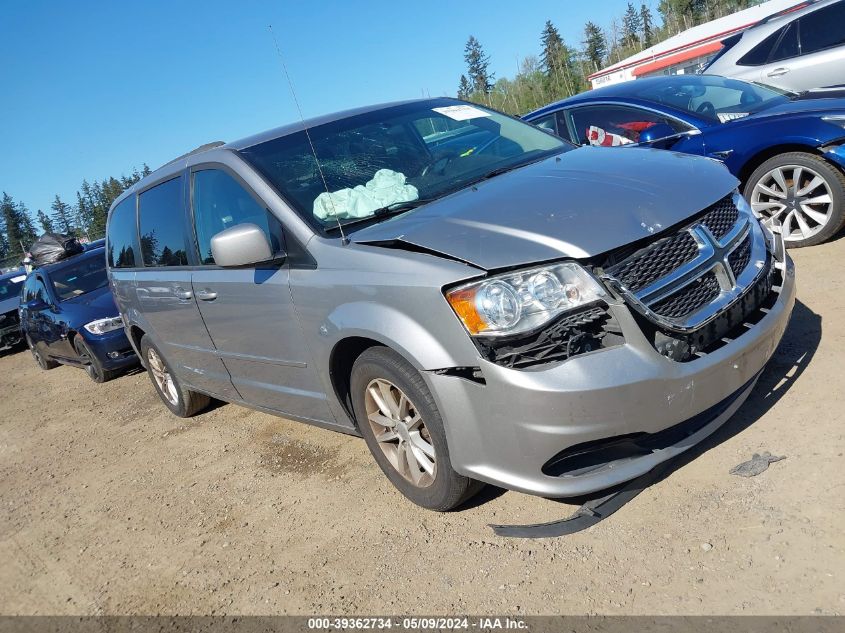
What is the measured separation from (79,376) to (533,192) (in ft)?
28.1

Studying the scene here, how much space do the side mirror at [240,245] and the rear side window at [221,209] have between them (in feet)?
0.56

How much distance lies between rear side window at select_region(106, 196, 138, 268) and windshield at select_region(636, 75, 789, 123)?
4.44 meters

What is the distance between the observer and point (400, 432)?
10.3ft

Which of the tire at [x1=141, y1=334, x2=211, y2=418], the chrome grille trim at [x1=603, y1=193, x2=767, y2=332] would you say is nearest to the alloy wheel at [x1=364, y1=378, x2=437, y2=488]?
the chrome grille trim at [x1=603, y1=193, x2=767, y2=332]

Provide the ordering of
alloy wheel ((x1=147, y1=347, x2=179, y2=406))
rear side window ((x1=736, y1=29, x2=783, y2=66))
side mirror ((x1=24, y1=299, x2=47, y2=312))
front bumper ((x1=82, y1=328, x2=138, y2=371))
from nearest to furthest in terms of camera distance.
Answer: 1. alloy wheel ((x1=147, y1=347, x2=179, y2=406))
2. rear side window ((x1=736, y1=29, x2=783, y2=66))
3. front bumper ((x1=82, y1=328, x2=138, y2=371))
4. side mirror ((x1=24, y1=299, x2=47, y2=312))

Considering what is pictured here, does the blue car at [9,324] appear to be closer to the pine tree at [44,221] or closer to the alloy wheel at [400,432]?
the alloy wheel at [400,432]

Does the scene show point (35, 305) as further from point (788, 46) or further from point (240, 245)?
point (788, 46)

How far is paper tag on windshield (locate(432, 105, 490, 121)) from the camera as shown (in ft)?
14.0

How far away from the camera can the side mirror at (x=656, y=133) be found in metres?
5.50

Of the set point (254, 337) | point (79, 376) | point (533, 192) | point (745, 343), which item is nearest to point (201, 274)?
point (254, 337)

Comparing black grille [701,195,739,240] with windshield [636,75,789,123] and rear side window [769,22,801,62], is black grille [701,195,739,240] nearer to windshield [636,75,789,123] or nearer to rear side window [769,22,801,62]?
windshield [636,75,789,123]

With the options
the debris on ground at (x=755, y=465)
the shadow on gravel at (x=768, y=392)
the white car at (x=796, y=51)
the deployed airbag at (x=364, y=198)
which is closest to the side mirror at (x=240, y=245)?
the deployed airbag at (x=364, y=198)

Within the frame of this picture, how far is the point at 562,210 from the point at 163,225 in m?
3.07

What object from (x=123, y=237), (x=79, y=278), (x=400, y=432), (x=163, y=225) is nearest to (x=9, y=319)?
(x=79, y=278)
